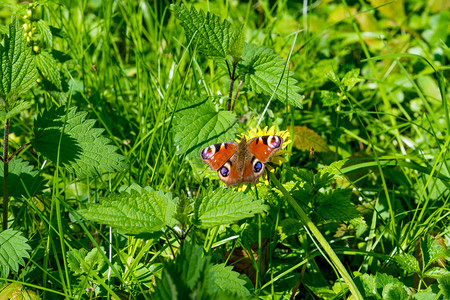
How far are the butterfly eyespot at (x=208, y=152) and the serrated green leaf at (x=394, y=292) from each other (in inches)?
31.4

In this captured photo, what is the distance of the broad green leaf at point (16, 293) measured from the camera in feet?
5.66

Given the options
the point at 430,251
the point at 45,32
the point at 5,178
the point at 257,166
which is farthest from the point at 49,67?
the point at 430,251

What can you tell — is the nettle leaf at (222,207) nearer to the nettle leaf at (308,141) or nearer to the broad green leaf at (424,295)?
the broad green leaf at (424,295)

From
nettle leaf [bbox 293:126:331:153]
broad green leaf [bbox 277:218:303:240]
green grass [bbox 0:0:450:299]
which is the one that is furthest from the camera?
nettle leaf [bbox 293:126:331:153]

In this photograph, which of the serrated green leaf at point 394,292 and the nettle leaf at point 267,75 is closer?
the serrated green leaf at point 394,292

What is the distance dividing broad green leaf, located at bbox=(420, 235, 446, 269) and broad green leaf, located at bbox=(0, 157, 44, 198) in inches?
63.1

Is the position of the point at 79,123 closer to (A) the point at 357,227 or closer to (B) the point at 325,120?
(A) the point at 357,227

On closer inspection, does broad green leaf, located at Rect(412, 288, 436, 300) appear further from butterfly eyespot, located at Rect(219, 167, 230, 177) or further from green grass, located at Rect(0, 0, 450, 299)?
butterfly eyespot, located at Rect(219, 167, 230, 177)

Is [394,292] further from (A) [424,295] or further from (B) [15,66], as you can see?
(B) [15,66]

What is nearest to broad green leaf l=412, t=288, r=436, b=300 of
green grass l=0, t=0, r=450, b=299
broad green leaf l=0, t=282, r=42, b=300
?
green grass l=0, t=0, r=450, b=299

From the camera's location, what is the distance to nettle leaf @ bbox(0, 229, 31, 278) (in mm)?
1654

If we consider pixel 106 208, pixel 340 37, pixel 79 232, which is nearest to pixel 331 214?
pixel 106 208

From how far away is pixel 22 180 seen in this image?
6.45ft

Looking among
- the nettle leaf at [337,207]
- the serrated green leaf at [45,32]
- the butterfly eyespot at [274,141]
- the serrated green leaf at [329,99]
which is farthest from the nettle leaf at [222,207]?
the serrated green leaf at [45,32]
